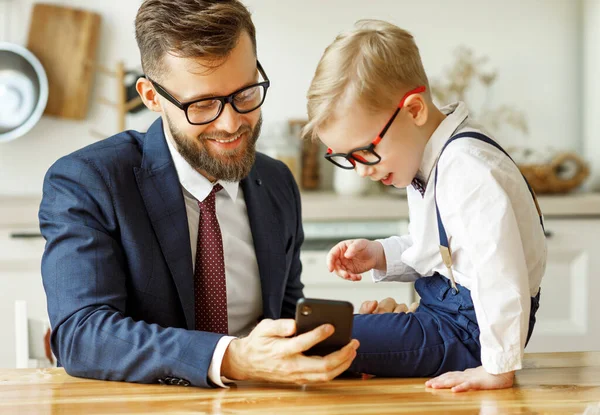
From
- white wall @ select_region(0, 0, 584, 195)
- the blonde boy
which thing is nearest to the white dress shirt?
the blonde boy

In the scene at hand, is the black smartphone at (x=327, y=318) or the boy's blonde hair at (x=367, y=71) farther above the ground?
the boy's blonde hair at (x=367, y=71)

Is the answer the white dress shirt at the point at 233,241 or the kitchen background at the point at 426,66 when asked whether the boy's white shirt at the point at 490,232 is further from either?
the kitchen background at the point at 426,66

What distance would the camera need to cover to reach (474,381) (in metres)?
1.22

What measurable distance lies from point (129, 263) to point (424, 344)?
0.60 meters

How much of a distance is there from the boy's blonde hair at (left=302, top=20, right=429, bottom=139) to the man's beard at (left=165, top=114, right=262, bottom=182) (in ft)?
0.98

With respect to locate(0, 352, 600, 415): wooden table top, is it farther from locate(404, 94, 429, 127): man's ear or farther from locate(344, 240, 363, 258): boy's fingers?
locate(404, 94, 429, 127): man's ear

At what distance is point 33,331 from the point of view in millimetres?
2174

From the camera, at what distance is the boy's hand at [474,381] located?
1.22 meters

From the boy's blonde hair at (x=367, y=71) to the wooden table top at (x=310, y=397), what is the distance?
490 mm

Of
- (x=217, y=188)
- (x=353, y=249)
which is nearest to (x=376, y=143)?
(x=353, y=249)

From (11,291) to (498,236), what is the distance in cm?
256

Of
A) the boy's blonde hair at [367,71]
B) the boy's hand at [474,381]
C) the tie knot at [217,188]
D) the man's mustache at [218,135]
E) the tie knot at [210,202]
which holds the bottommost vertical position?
the boy's hand at [474,381]

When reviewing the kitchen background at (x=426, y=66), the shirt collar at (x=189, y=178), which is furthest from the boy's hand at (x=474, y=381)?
the kitchen background at (x=426, y=66)

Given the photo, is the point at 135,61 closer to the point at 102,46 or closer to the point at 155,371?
the point at 102,46
